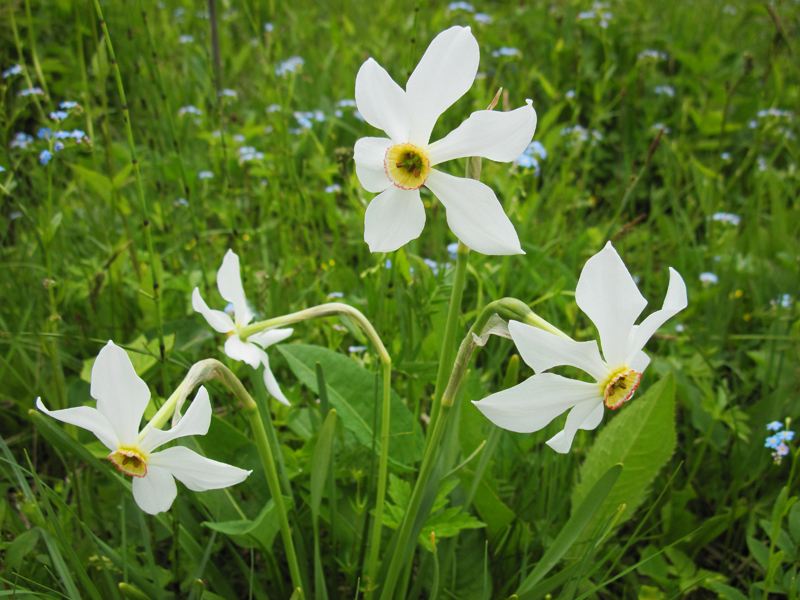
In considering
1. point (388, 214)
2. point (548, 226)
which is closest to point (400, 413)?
point (388, 214)

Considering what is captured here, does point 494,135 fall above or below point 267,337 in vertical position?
above

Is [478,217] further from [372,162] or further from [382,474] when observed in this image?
[382,474]

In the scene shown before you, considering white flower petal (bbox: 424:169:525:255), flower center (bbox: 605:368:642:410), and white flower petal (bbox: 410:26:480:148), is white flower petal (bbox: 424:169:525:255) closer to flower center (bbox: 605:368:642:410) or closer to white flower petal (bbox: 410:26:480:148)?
white flower petal (bbox: 410:26:480:148)

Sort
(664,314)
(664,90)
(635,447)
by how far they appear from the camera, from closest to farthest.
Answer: (664,314) → (635,447) → (664,90)

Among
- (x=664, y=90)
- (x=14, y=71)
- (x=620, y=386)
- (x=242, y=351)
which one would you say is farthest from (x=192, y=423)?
(x=664, y=90)

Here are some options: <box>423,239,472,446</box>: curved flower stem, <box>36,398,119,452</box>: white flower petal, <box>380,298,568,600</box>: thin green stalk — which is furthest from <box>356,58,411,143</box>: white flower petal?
<box>36,398,119,452</box>: white flower petal
